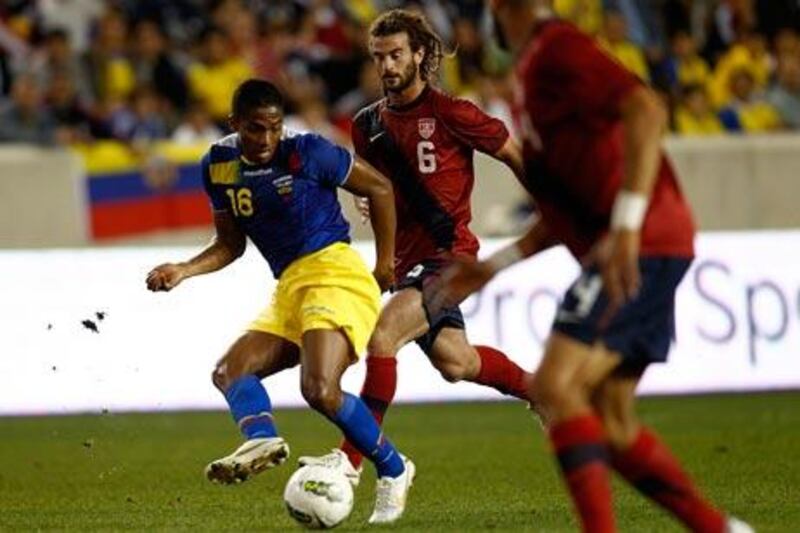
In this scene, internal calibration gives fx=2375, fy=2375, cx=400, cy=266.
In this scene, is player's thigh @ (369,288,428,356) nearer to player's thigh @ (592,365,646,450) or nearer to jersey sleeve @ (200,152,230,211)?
jersey sleeve @ (200,152,230,211)

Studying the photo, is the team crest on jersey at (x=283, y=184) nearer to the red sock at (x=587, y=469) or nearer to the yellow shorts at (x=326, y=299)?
the yellow shorts at (x=326, y=299)

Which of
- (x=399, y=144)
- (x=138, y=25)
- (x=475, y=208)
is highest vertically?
(x=399, y=144)

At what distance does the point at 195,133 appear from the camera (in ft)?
65.8

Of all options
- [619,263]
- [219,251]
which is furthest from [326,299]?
[619,263]

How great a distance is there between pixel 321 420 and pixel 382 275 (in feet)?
17.6

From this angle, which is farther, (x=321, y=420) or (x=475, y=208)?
(x=475, y=208)

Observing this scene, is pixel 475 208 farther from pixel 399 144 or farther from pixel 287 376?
pixel 399 144

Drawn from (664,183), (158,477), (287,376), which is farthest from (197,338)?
(664,183)

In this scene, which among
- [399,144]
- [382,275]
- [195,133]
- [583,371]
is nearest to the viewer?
[583,371]

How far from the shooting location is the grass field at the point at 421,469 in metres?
10.1

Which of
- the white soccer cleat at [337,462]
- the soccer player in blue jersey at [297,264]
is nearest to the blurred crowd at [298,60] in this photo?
the soccer player in blue jersey at [297,264]

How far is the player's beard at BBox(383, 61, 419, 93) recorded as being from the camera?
10.5m

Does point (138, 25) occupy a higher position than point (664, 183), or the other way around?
point (664, 183)

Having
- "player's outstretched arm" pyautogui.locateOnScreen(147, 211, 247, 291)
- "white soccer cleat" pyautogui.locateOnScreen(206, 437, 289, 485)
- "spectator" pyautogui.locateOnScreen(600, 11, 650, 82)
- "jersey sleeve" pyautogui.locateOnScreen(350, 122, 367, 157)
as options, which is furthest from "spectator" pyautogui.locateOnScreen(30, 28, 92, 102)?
"white soccer cleat" pyautogui.locateOnScreen(206, 437, 289, 485)
